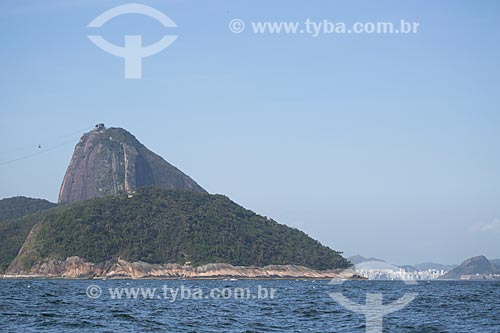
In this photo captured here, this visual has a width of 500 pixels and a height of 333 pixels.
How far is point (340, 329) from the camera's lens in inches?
1593

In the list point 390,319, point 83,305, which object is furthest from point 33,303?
point 390,319

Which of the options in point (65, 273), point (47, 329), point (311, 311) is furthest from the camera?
point (65, 273)

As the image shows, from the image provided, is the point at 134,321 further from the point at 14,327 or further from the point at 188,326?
the point at 14,327

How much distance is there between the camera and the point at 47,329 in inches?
1507

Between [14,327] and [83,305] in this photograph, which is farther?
[83,305]

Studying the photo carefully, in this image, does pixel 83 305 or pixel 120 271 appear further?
pixel 120 271

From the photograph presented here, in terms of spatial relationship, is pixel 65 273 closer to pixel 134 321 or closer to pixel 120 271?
pixel 120 271

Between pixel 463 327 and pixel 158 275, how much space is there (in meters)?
160

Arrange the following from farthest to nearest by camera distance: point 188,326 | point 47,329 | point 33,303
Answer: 1. point 33,303
2. point 188,326
3. point 47,329

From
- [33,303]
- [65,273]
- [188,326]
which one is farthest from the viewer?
[65,273]

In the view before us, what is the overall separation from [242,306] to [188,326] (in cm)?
1658

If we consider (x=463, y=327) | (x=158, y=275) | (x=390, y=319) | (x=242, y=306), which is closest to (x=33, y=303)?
(x=242, y=306)

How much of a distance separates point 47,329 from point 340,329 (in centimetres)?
1492

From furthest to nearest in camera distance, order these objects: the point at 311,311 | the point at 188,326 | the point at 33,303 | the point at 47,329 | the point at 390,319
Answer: the point at 33,303 < the point at 311,311 < the point at 390,319 < the point at 188,326 < the point at 47,329
